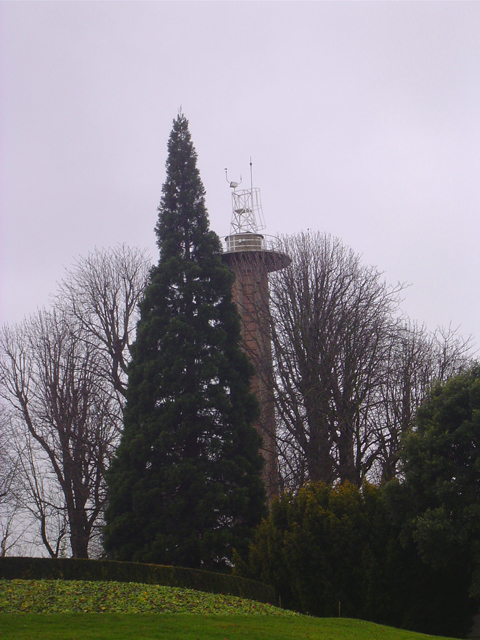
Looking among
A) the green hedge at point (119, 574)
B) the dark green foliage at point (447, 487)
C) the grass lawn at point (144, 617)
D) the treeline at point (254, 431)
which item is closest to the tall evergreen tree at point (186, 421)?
the treeline at point (254, 431)

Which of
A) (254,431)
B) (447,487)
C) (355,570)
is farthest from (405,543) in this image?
(254,431)

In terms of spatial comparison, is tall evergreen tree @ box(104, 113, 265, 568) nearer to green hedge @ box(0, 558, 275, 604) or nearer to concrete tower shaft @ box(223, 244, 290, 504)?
concrete tower shaft @ box(223, 244, 290, 504)

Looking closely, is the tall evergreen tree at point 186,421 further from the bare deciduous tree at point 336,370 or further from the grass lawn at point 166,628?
the grass lawn at point 166,628

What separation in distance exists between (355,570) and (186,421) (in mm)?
7659

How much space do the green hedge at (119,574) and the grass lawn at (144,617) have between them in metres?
0.88

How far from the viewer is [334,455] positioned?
2664 cm

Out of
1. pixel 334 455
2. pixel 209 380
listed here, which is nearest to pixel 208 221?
pixel 209 380

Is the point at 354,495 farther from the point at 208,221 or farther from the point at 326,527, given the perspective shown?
the point at 208,221

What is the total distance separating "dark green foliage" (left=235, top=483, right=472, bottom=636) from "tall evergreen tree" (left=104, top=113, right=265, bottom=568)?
9.28 feet

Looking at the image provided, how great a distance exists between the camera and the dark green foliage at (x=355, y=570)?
1862cm

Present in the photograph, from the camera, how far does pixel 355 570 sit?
18.9m

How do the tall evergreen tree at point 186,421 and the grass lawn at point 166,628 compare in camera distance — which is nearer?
the grass lawn at point 166,628

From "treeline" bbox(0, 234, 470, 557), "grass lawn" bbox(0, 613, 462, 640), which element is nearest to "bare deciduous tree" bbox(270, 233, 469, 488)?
"treeline" bbox(0, 234, 470, 557)

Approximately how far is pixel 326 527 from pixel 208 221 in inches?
513
